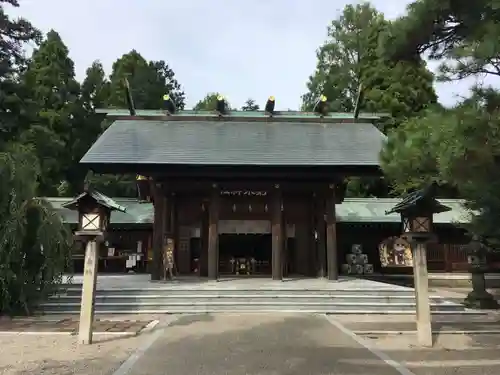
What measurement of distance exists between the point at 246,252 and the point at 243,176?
431 centimetres

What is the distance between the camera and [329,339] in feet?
25.6

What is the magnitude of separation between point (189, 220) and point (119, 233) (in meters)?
5.64

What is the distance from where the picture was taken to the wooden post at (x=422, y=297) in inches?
290

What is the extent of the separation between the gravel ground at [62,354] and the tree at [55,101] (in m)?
21.4

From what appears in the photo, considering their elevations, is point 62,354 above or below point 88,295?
below

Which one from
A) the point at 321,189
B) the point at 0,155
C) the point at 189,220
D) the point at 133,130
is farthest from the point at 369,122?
the point at 0,155

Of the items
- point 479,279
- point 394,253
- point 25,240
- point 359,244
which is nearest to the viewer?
point 25,240

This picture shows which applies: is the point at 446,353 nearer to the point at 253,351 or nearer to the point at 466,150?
the point at 253,351

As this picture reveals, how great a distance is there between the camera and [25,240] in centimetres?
956

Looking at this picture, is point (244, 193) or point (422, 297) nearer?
point (422, 297)

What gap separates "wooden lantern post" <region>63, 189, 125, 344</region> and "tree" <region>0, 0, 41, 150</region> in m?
7.74

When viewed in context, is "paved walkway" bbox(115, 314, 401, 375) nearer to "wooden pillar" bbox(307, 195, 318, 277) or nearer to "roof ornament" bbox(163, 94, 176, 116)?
→ "wooden pillar" bbox(307, 195, 318, 277)

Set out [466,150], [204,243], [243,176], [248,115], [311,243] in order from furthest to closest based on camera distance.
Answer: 1. [248,115]
2. [311,243]
3. [204,243]
4. [243,176]
5. [466,150]

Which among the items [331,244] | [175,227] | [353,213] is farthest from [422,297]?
[353,213]
